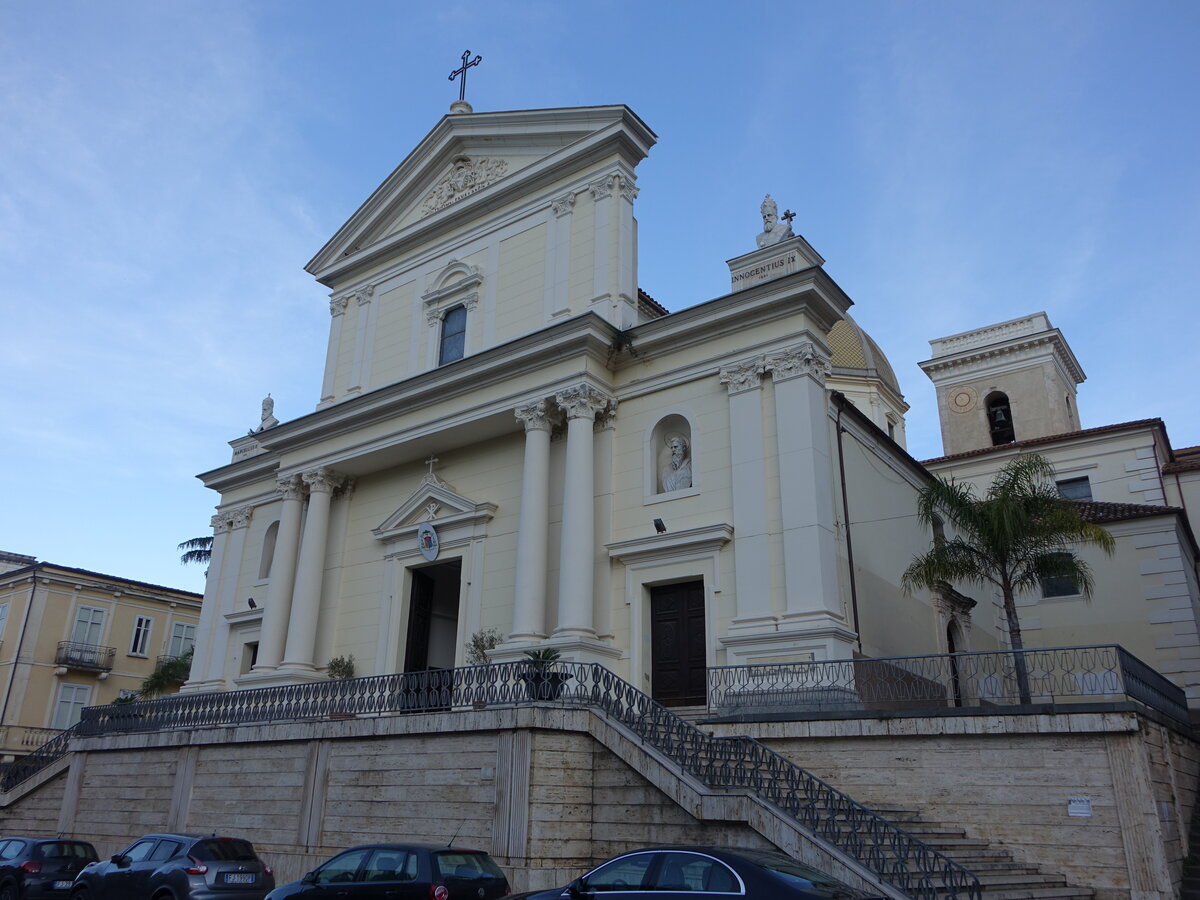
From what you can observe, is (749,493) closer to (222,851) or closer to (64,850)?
(222,851)

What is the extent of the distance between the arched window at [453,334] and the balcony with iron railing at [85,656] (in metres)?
25.1

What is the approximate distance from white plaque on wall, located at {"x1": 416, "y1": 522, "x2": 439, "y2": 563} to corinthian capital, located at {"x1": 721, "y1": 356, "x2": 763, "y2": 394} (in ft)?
26.2

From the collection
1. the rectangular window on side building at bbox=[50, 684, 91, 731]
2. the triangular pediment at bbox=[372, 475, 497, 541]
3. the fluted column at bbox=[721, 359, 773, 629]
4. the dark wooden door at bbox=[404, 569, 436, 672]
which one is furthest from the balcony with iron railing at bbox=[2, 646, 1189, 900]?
the rectangular window on side building at bbox=[50, 684, 91, 731]

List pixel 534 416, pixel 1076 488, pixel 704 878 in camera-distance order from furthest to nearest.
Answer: pixel 1076 488 < pixel 534 416 < pixel 704 878

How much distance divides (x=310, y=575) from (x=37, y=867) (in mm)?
9743

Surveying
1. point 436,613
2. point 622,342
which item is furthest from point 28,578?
point 622,342

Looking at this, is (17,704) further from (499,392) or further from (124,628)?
(499,392)

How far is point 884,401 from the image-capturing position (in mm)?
35938

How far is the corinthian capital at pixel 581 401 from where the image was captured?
20.2m

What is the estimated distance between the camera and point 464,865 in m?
10.5

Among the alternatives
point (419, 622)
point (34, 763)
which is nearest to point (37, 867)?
point (34, 763)

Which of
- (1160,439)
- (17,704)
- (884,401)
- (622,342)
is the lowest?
(17,704)

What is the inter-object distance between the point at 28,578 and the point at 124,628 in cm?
445

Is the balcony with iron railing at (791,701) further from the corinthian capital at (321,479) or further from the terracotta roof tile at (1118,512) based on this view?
the terracotta roof tile at (1118,512)
